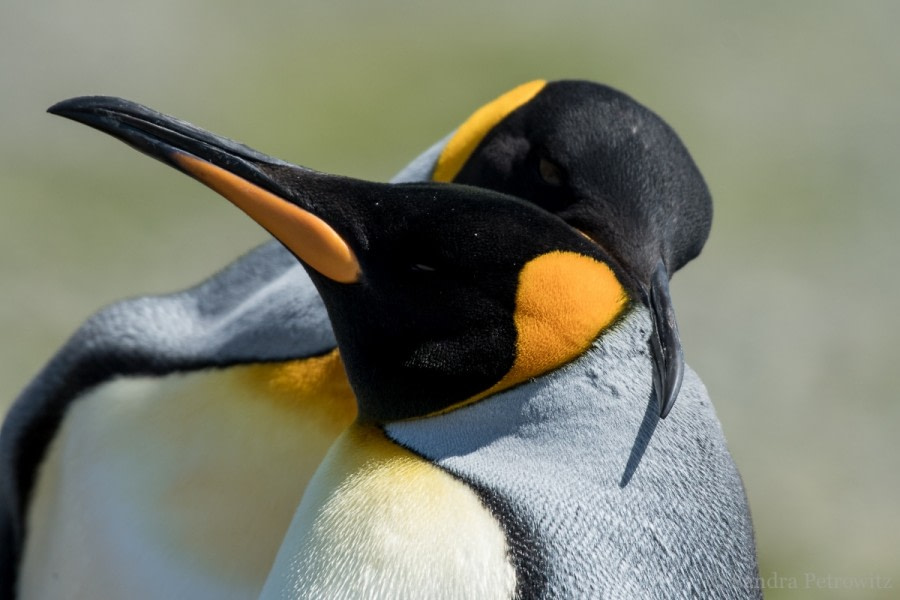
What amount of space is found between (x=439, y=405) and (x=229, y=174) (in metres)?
0.27

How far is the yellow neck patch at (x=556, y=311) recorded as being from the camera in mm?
1072

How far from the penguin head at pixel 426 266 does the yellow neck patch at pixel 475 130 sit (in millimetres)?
572

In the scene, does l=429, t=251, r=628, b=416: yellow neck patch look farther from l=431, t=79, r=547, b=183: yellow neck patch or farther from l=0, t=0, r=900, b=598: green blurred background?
l=0, t=0, r=900, b=598: green blurred background

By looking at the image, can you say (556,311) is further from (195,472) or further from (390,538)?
(195,472)

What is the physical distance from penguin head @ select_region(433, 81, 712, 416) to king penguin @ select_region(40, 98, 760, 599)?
34cm

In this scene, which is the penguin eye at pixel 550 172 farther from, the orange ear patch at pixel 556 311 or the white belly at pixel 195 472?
the orange ear patch at pixel 556 311

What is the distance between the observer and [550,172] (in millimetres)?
1600

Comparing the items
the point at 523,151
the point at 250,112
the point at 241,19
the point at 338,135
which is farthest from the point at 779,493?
the point at 241,19

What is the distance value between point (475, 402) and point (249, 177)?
0.92ft

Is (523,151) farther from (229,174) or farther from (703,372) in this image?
(703,372)

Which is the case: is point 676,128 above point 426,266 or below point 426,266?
below

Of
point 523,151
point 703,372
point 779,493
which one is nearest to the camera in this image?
point 523,151

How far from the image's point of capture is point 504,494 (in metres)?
1.06

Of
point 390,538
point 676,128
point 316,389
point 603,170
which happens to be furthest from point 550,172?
point 676,128
